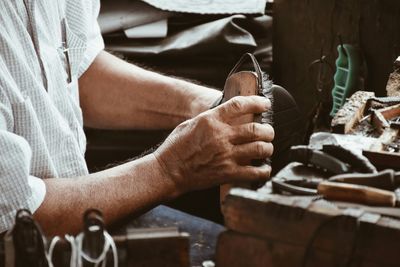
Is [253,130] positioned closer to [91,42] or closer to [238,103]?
[238,103]

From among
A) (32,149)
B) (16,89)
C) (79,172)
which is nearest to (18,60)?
(16,89)

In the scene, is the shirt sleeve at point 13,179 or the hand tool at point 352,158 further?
the shirt sleeve at point 13,179

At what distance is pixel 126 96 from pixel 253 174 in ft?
3.11

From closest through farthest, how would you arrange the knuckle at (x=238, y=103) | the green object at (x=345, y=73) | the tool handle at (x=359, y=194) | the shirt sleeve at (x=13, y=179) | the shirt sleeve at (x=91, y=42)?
1. the tool handle at (x=359, y=194)
2. the shirt sleeve at (x=13, y=179)
3. the knuckle at (x=238, y=103)
4. the shirt sleeve at (x=91, y=42)
5. the green object at (x=345, y=73)

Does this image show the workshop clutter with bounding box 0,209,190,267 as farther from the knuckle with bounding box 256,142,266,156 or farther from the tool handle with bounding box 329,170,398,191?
the knuckle with bounding box 256,142,266,156

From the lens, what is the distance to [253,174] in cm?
155

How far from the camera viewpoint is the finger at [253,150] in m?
1.66

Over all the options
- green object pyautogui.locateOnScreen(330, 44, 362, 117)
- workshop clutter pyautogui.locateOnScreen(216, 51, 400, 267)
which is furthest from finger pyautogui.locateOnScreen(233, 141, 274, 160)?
green object pyautogui.locateOnScreen(330, 44, 362, 117)

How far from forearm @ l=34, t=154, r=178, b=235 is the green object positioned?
1.34 m

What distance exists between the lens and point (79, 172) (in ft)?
6.25

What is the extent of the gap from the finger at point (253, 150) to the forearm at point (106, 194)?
→ 0.73ft

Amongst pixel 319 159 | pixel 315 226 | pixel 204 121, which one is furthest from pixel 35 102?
pixel 315 226

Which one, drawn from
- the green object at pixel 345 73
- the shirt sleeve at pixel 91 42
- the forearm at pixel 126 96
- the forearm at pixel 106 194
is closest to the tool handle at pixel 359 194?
the forearm at pixel 106 194

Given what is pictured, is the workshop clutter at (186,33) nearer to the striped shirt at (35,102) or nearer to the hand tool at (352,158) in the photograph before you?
the striped shirt at (35,102)
